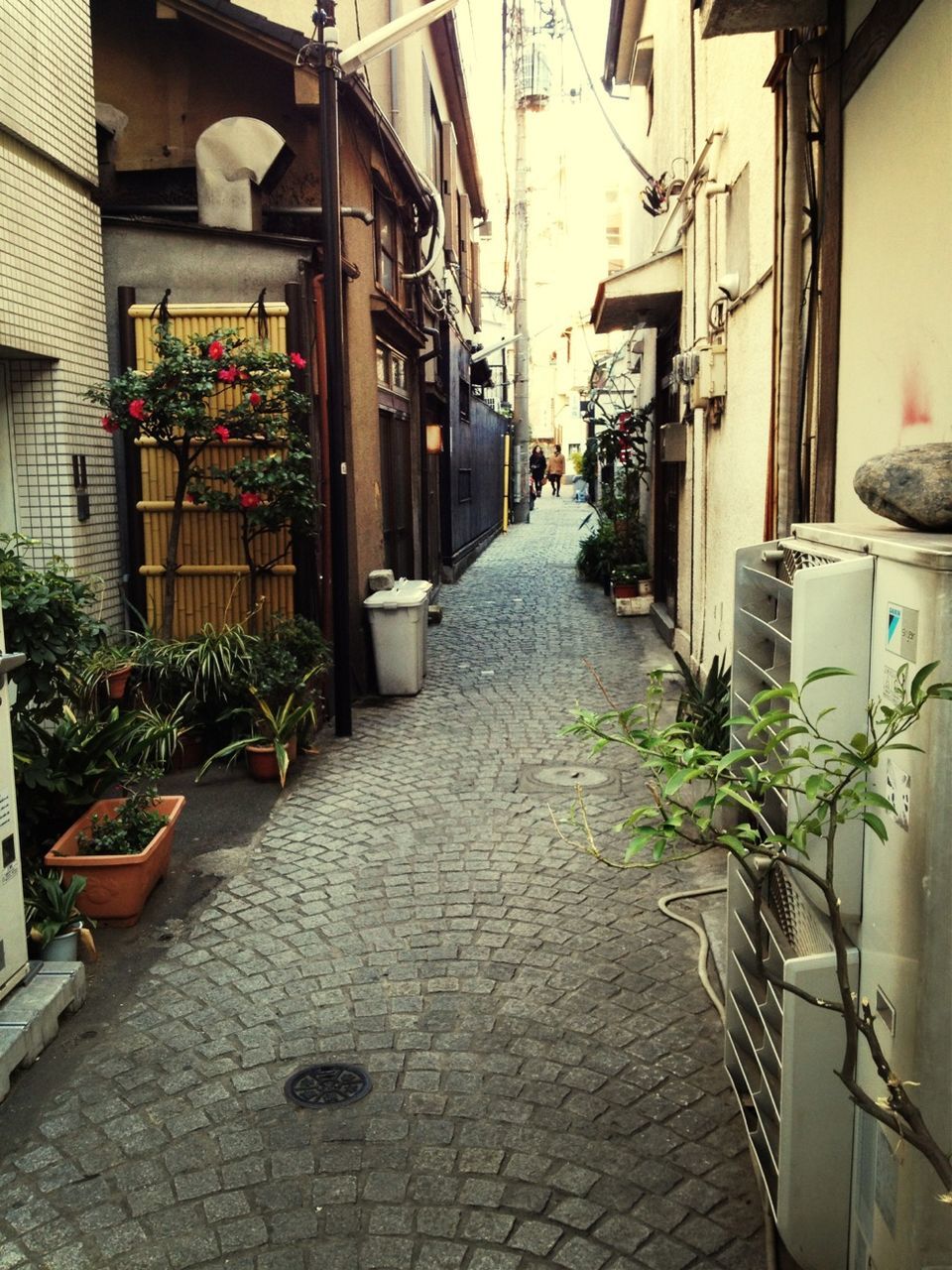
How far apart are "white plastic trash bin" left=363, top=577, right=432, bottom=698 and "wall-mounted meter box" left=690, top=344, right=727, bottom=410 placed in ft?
9.59

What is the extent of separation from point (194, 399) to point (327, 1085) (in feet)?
16.4

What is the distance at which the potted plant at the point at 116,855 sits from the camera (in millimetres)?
4777

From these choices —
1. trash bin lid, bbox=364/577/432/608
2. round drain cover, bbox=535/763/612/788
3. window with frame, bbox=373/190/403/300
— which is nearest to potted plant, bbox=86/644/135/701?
trash bin lid, bbox=364/577/432/608

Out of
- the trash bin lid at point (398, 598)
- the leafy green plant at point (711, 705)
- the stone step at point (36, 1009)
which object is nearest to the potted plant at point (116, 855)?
the stone step at point (36, 1009)

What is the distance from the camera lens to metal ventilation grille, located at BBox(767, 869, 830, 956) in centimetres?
247

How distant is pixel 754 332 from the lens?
6.68 metres

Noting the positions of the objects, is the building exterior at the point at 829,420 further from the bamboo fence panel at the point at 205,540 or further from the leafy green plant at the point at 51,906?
the bamboo fence panel at the point at 205,540

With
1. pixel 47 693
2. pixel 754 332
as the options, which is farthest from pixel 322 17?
pixel 47 693

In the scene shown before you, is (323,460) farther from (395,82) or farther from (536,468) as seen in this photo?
(536,468)

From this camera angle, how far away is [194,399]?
7168 millimetres

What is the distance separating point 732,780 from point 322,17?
7.08m

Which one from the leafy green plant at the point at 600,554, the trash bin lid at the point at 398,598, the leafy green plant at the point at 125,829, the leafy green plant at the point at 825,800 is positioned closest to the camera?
the leafy green plant at the point at 825,800

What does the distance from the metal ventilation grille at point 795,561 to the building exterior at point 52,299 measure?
5.50 metres

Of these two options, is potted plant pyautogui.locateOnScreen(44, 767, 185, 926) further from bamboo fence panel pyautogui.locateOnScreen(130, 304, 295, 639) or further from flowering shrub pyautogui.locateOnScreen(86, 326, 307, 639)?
bamboo fence panel pyautogui.locateOnScreen(130, 304, 295, 639)
